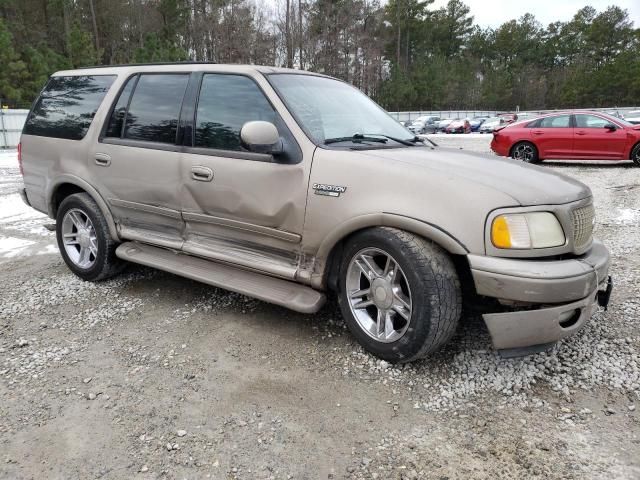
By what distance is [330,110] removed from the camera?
3.65 m

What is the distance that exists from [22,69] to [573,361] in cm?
3194

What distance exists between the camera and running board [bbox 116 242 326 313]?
10.6 ft

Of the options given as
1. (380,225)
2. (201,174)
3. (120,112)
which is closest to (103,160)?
(120,112)

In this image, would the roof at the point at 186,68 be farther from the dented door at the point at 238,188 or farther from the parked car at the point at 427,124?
the parked car at the point at 427,124

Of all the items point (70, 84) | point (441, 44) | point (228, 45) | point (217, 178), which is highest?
point (441, 44)

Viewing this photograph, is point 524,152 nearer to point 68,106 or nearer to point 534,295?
point 68,106

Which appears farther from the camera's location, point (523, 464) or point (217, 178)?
point (217, 178)

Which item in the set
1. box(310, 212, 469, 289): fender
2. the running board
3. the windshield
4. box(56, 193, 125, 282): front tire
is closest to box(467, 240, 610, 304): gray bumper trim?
box(310, 212, 469, 289): fender

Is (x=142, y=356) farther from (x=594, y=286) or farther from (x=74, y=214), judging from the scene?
(x=594, y=286)

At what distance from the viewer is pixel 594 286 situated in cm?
275

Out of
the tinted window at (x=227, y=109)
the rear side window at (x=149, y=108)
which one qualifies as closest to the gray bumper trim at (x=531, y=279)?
the tinted window at (x=227, y=109)

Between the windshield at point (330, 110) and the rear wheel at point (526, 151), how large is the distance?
10222mm

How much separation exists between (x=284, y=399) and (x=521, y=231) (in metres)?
1.58

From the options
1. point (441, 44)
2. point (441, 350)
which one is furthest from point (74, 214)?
point (441, 44)
